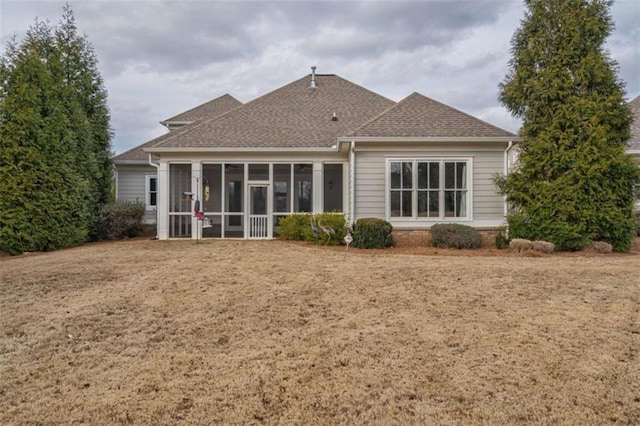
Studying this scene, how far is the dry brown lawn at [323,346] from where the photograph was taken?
8.87 feet

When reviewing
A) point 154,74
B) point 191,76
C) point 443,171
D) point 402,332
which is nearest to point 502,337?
point 402,332

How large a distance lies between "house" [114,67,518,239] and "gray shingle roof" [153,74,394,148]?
4 cm

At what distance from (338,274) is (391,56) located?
48.1 feet

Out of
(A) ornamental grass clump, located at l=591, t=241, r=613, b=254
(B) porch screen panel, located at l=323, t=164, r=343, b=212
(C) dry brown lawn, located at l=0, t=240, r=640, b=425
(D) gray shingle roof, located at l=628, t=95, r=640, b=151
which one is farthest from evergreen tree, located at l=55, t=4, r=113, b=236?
(D) gray shingle roof, located at l=628, t=95, r=640, b=151

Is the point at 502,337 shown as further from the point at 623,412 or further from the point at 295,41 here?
the point at 295,41

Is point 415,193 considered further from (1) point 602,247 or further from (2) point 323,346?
(2) point 323,346

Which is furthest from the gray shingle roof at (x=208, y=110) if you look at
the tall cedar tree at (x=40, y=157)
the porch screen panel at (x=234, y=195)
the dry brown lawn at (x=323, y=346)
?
the dry brown lawn at (x=323, y=346)

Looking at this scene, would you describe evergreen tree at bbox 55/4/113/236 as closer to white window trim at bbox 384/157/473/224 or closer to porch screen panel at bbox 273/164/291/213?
porch screen panel at bbox 273/164/291/213

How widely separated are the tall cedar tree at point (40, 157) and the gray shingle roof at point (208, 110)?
5.52 meters

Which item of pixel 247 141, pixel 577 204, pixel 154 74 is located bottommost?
pixel 577 204

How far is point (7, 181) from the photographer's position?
32.7ft

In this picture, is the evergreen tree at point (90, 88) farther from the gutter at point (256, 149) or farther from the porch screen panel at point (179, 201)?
the gutter at point (256, 149)

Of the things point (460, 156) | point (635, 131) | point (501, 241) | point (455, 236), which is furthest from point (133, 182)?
point (635, 131)

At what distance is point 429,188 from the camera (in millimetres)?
11219
